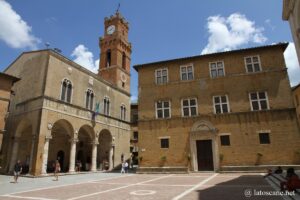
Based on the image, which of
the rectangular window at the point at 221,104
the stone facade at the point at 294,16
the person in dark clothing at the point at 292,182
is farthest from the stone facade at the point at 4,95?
the stone facade at the point at 294,16

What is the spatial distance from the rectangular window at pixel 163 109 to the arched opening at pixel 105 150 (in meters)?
10.8

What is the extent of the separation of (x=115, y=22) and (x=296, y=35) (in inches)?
1616

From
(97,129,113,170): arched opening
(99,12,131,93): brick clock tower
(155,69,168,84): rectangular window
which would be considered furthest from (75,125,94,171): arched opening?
(99,12,131,93): brick clock tower

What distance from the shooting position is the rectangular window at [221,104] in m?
22.1

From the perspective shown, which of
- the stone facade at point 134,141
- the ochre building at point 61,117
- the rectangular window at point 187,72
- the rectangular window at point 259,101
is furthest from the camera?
the stone facade at point 134,141

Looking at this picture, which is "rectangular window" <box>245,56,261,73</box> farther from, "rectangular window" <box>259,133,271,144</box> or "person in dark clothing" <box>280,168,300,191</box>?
"person in dark clothing" <box>280,168,300,191</box>

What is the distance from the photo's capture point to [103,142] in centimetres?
3306

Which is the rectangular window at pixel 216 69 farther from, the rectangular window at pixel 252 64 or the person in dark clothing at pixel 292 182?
the person in dark clothing at pixel 292 182

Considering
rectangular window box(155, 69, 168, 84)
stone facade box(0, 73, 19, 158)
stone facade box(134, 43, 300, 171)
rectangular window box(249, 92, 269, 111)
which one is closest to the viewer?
stone facade box(0, 73, 19, 158)

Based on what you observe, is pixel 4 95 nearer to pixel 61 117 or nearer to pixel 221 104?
pixel 61 117

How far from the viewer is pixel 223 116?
21781mm

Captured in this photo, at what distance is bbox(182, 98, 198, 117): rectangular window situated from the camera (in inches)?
906

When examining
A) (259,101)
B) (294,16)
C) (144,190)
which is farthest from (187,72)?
(144,190)

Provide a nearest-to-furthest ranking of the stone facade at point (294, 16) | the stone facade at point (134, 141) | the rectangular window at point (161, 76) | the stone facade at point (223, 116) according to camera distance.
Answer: the stone facade at point (294, 16)
the stone facade at point (223, 116)
the rectangular window at point (161, 76)
the stone facade at point (134, 141)
